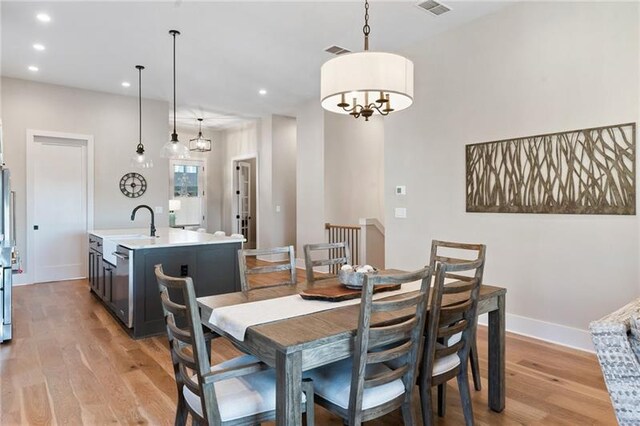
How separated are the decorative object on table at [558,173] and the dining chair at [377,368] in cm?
232

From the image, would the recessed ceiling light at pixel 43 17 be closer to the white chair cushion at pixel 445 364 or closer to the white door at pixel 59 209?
the white door at pixel 59 209

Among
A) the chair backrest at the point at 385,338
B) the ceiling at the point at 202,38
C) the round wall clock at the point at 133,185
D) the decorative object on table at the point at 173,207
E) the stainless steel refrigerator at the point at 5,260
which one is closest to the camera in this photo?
the chair backrest at the point at 385,338

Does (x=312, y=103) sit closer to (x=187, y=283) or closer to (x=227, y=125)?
(x=227, y=125)

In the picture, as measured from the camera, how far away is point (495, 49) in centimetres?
383

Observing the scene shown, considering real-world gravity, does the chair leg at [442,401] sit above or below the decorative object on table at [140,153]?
below

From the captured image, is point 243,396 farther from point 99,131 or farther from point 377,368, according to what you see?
point 99,131

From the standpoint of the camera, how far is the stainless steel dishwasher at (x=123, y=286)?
11.7 ft

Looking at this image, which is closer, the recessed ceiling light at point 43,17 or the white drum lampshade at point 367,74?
the white drum lampshade at point 367,74

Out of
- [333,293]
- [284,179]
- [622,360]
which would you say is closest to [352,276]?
[333,293]

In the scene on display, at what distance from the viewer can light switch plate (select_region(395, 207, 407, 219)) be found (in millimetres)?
4766

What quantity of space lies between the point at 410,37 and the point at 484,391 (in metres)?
3.67

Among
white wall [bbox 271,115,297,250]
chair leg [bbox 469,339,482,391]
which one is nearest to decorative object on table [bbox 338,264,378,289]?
chair leg [bbox 469,339,482,391]

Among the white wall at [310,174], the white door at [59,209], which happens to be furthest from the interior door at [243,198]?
the white door at [59,209]

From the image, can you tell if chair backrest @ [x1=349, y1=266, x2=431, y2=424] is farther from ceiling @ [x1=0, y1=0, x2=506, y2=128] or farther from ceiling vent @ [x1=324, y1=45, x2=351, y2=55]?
ceiling vent @ [x1=324, y1=45, x2=351, y2=55]
